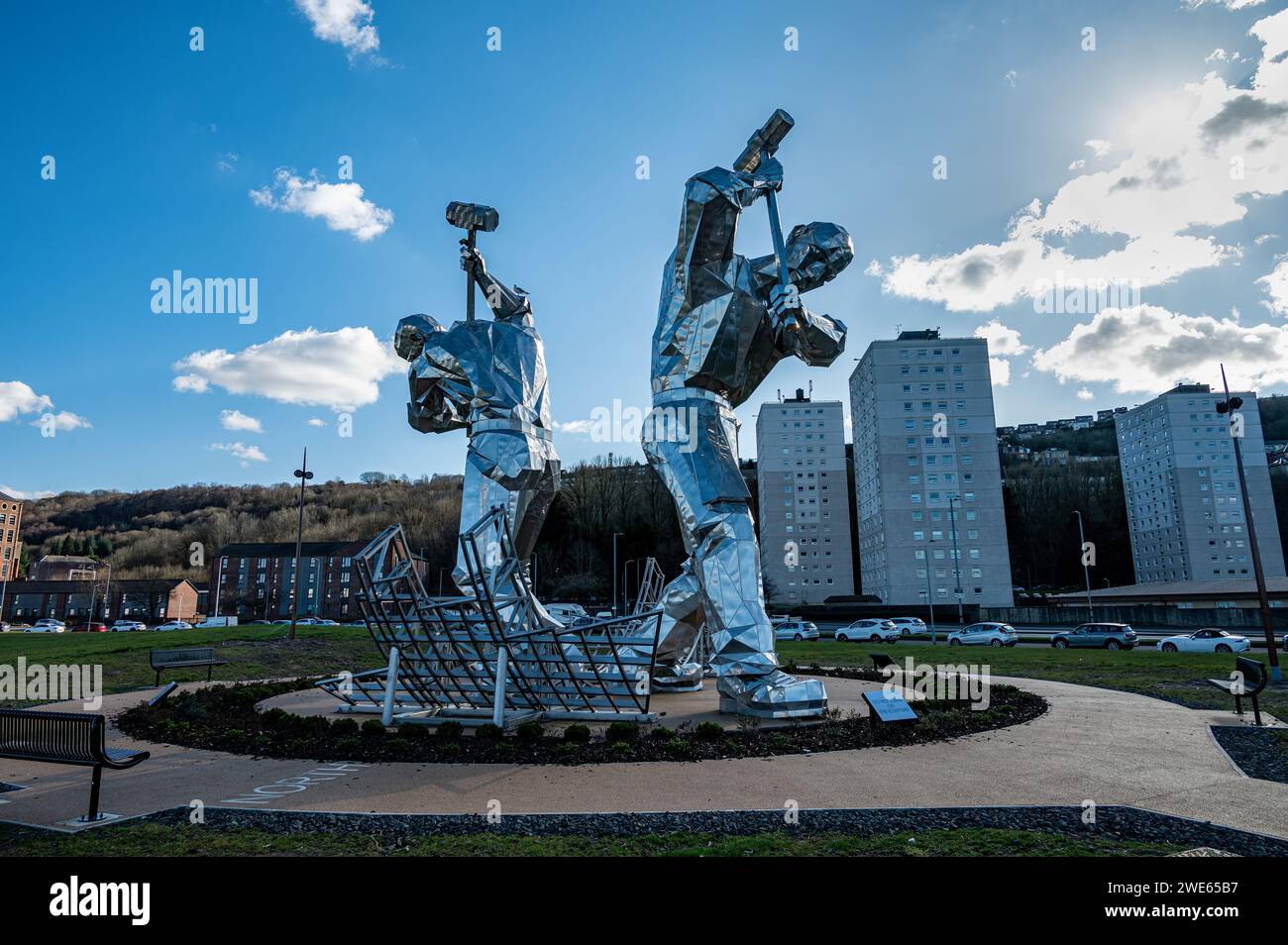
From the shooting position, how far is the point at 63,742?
6816 millimetres

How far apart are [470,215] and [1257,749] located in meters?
14.6

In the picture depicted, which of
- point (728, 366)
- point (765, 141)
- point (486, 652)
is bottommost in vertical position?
point (486, 652)

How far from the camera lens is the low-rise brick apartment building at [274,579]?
294 feet

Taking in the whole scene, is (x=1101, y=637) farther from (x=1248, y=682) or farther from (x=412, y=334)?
(x=412, y=334)

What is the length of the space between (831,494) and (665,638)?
80971 millimetres

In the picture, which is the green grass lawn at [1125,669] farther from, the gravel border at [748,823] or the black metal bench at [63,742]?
the black metal bench at [63,742]

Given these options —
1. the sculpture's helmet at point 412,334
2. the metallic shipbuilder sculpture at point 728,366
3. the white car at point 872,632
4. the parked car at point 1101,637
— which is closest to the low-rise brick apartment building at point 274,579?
the white car at point 872,632

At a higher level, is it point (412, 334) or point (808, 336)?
point (412, 334)

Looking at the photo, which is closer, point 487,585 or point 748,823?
point 748,823

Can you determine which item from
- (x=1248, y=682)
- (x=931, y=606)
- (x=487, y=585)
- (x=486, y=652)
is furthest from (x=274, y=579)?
(x=1248, y=682)

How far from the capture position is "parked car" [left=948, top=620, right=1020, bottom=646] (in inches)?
1416

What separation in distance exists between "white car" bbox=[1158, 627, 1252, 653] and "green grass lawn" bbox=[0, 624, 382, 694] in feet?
95.8

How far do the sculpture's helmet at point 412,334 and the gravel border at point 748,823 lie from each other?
33.9ft
